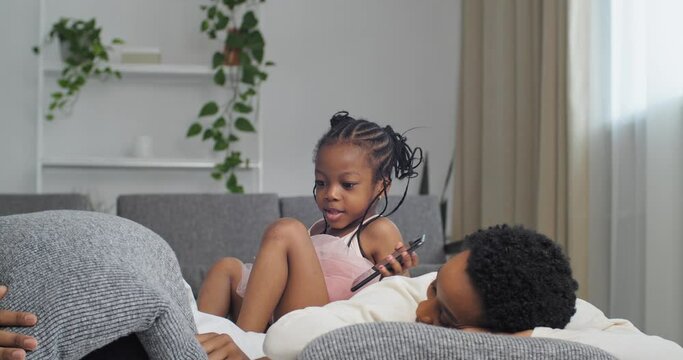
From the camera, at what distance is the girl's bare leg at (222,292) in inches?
69.0

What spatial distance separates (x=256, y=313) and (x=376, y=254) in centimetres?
38

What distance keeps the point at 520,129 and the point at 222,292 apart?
84.9 inches

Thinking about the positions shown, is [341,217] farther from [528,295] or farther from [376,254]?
[528,295]

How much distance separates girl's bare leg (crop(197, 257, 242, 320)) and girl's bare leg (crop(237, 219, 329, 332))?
25 cm

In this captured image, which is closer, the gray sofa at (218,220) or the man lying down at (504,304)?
the man lying down at (504,304)

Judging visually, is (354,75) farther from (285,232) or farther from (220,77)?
(285,232)

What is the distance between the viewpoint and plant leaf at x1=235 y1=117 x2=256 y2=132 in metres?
4.67

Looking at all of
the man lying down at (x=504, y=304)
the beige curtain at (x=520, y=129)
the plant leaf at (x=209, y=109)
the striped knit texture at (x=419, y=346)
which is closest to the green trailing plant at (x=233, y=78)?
the plant leaf at (x=209, y=109)

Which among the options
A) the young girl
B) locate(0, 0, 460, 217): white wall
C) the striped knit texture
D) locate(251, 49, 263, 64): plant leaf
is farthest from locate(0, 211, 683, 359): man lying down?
locate(0, 0, 460, 217): white wall

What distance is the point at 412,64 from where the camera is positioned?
16.6 ft

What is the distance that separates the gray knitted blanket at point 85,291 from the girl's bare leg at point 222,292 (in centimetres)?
69

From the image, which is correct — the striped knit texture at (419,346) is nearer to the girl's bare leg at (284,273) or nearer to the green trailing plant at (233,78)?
the girl's bare leg at (284,273)

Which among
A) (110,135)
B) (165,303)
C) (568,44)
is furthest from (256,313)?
(110,135)

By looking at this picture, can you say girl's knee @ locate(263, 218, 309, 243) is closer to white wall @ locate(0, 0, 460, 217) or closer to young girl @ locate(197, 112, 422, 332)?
young girl @ locate(197, 112, 422, 332)
